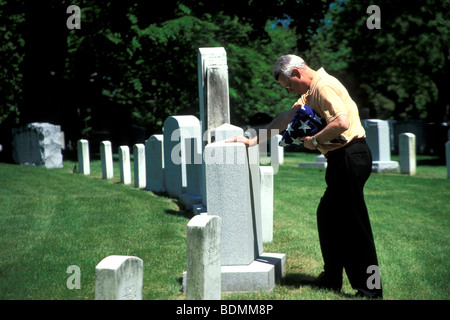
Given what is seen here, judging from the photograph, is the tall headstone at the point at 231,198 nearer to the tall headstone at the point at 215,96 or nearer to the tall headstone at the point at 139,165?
the tall headstone at the point at 215,96

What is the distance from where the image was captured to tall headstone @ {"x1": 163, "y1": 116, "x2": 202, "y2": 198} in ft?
35.9

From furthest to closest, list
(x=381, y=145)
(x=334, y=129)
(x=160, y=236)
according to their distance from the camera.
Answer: (x=381, y=145) < (x=160, y=236) < (x=334, y=129)

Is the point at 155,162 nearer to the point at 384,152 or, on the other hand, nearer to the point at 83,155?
the point at 83,155

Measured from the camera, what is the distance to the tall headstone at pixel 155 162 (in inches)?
491

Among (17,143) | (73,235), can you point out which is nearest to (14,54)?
(17,143)

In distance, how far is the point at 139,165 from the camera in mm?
13125

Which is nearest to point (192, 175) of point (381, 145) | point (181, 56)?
point (381, 145)

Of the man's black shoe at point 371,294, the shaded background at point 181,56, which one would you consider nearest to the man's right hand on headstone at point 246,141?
the man's black shoe at point 371,294

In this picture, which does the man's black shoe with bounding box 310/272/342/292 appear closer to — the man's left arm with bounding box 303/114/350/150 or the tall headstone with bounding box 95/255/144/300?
the man's left arm with bounding box 303/114/350/150

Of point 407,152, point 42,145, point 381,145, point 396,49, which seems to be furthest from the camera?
point 396,49

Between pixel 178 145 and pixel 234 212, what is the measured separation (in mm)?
5763
